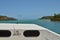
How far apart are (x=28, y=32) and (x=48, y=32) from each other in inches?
30.4

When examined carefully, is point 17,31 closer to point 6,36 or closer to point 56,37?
point 6,36

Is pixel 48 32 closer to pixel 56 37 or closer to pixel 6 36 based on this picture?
pixel 56 37

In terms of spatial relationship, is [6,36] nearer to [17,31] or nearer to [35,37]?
[17,31]

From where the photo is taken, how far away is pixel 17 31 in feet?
→ 23.7

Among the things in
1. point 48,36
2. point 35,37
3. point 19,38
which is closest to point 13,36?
point 19,38

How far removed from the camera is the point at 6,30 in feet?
23.9

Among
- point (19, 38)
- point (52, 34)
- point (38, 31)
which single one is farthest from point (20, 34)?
point (52, 34)

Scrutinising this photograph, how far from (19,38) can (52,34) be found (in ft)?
4.26

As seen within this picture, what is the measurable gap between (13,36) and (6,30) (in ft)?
1.18

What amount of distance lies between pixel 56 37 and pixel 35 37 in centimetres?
84

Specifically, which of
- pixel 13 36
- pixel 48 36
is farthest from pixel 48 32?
pixel 13 36

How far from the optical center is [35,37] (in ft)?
24.1

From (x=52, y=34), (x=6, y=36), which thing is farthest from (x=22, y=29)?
(x=52, y=34)

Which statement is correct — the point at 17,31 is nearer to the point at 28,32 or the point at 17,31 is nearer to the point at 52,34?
the point at 28,32
